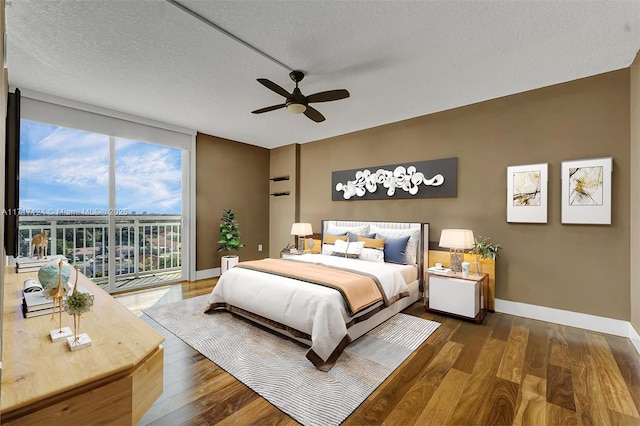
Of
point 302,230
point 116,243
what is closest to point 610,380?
point 302,230

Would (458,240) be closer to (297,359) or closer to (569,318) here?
(569,318)

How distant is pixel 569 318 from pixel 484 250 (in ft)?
3.56

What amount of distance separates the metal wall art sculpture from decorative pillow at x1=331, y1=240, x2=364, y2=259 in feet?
3.38

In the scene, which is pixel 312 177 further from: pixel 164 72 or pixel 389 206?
pixel 164 72

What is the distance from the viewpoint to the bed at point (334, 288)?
98.4 inches

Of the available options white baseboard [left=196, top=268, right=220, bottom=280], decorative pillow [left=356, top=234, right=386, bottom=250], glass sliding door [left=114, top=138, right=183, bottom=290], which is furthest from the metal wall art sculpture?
glass sliding door [left=114, top=138, right=183, bottom=290]

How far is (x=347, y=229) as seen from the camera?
16.2 ft

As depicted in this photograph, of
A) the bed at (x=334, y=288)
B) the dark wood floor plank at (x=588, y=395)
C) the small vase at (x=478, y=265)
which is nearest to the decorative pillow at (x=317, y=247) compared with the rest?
the bed at (x=334, y=288)

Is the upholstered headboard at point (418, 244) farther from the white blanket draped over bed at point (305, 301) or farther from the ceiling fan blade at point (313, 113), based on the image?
the ceiling fan blade at point (313, 113)

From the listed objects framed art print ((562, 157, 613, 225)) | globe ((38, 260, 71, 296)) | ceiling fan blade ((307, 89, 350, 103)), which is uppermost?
ceiling fan blade ((307, 89, 350, 103))

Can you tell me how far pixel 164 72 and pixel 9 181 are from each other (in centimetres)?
172

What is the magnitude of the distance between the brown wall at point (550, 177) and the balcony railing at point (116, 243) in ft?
13.7

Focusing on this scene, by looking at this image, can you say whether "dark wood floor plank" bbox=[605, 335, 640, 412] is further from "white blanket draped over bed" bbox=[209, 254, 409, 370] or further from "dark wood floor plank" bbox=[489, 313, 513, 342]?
"white blanket draped over bed" bbox=[209, 254, 409, 370]

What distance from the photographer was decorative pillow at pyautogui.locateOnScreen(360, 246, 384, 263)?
4.05 metres
